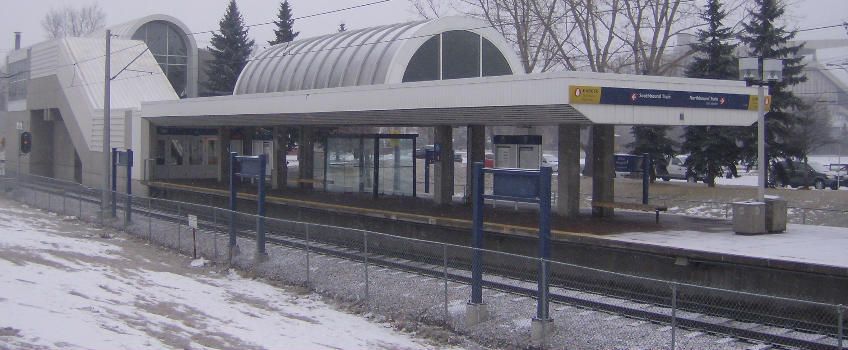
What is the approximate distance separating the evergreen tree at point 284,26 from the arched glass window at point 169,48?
19.5 feet

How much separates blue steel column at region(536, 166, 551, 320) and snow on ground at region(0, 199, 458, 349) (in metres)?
1.71

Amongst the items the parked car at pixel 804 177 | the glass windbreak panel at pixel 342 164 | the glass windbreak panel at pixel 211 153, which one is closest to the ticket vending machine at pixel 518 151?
the glass windbreak panel at pixel 342 164

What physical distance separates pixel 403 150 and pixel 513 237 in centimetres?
1025

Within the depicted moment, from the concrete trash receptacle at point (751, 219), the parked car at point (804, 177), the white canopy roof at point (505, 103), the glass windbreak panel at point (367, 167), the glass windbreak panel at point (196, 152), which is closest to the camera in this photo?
the white canopy roof at point (505, 103)

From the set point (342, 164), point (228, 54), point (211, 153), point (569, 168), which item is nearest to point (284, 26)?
point (228, 54)

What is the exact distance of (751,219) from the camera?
16.0 metres

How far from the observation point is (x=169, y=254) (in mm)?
19797

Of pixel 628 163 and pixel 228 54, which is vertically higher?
pixel 228 54

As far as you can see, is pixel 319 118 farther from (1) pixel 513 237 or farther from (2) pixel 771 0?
(2) pixel 771 0

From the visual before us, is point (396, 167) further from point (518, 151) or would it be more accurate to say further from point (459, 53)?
point (518, 151)

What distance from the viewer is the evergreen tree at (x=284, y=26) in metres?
52.8

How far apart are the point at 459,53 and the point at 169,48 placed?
29.4 meters

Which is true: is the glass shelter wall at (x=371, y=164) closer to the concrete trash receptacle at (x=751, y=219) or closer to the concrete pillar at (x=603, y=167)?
the concrete pillar at (x=603, y=167)

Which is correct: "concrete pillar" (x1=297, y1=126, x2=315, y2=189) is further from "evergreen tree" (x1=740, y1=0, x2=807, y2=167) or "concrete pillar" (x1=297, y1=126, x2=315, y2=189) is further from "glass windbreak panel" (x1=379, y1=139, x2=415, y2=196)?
"evergreen tree" (x1=740, y1=0, x2=807, y2=167)
